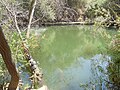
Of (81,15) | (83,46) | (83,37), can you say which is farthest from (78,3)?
(83,46)

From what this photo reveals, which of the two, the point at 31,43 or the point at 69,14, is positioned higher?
the point at 69,14

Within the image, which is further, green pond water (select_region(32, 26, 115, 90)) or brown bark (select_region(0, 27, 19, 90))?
green pond water (select_region(32, 26, 115, 90))

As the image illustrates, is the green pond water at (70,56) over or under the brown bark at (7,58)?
over

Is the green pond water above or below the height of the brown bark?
above

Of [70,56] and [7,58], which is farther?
[70,56]

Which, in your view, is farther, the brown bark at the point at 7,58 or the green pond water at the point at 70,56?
the green pond water at the point at 70,56

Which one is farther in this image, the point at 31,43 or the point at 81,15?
the point at 81,15

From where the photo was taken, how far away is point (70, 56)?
11.1 metres

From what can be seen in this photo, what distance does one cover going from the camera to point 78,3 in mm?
22672

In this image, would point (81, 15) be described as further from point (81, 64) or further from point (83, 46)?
point (81, 64)

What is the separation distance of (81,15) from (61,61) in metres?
12.9

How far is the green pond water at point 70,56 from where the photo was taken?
6801 mm

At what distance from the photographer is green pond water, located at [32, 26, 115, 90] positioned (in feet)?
22.3

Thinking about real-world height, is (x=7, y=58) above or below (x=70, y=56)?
below
